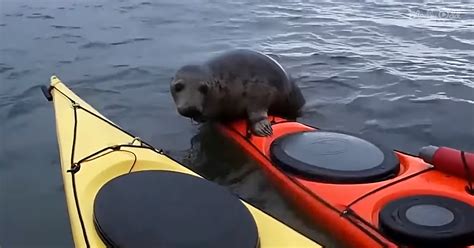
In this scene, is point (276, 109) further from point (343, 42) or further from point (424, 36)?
point (424, 36)

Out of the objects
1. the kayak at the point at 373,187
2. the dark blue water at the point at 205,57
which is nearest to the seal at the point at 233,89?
the dark blue water at the point at 205,57

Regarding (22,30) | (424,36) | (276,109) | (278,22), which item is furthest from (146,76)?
(424,36)

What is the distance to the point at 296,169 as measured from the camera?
13.3ft

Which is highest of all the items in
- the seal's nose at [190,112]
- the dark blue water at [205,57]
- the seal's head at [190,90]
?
the seal's head at [190,90]

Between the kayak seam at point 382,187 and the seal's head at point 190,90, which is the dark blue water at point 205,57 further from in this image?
the seal's head at point 190,90

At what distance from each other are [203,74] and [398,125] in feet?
6.98

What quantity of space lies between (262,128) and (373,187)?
138 cm

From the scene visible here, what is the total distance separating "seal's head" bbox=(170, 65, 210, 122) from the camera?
4898 millimetres

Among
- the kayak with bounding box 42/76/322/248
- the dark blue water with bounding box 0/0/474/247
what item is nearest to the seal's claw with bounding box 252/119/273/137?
the dark blue water with bounding box 0/0/474/247

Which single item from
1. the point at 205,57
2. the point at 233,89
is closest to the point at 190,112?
the point at 233,89

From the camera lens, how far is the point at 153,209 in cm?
299

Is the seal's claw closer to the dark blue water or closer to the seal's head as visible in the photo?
the dark blue water

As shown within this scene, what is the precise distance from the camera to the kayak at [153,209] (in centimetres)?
281

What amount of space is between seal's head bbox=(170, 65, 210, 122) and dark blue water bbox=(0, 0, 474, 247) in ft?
1.57
